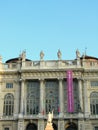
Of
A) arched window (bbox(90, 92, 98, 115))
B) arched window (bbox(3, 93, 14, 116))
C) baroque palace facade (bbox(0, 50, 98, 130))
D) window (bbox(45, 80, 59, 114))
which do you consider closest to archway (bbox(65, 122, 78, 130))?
baroque palace facade (bbox(0, 50, 98, 130))

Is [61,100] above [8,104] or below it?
above

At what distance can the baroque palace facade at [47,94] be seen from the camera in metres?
46.9

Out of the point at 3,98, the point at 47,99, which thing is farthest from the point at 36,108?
the point at 3,98

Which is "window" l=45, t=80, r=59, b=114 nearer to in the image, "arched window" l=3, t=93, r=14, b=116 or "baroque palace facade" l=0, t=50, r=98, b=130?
"baroque palace facade" l=0, t=50, r=98, b=130

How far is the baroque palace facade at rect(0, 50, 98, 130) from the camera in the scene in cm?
4688

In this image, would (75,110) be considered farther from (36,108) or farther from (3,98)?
(3,98)

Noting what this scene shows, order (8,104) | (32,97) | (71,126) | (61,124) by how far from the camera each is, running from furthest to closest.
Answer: (32,97)
(8,104)
(71,126)
(61,124)

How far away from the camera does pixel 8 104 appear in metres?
49.0

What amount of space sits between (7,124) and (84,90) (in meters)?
13.0

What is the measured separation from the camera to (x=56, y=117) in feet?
153

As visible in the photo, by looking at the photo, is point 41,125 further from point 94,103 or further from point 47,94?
point 94,103

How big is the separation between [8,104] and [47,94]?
632 centimetres

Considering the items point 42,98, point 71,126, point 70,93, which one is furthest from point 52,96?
point 71,126

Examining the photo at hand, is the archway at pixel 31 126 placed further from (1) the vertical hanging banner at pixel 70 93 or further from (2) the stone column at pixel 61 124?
(1) the vertical hanging banner at pixel 70 93
